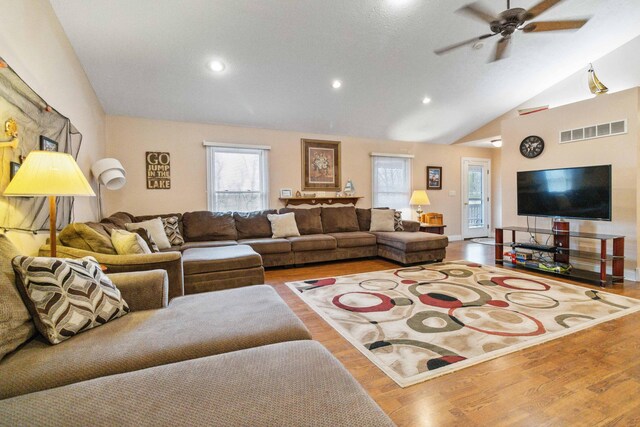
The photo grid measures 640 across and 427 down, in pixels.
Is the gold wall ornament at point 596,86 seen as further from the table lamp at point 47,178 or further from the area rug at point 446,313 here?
the table lamp at point 47,178

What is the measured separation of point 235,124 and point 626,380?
5.12 metres

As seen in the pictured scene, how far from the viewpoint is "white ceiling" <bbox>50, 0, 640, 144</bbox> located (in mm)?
2891

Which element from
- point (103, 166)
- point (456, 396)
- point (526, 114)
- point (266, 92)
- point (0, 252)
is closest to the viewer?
point (0, 252)

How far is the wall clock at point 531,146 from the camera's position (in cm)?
445

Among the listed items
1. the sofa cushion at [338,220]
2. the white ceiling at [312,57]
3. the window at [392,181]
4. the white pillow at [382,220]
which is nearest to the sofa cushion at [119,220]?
the white ceiling at [312,57]

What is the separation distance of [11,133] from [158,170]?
3.06 m

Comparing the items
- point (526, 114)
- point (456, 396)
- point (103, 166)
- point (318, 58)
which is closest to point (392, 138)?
point (526, 114)

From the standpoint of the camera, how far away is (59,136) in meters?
2.37

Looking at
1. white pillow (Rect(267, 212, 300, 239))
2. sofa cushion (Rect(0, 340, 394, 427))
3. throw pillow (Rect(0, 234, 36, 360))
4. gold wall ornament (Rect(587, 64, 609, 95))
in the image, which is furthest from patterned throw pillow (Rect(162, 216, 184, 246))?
gold wall ornament (Rect(587, 64, 609, 95))

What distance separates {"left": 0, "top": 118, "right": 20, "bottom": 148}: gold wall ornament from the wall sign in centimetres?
297

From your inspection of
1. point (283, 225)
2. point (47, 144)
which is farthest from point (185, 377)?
point (283, 225)

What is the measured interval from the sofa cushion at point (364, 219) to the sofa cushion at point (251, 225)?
5.49ft

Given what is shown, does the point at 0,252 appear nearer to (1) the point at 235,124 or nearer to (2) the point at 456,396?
(2) the point at 456,396

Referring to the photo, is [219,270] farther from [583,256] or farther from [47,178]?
[583,256]
